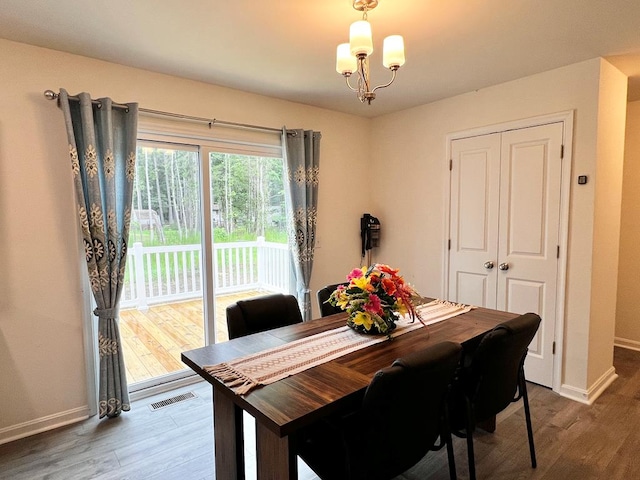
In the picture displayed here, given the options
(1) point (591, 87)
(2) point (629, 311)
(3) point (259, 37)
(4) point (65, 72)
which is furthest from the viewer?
(2) point (629, 311)

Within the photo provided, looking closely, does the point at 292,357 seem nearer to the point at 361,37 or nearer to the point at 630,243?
the point at 361,37

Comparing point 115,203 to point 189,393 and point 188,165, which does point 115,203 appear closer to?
point 188,165

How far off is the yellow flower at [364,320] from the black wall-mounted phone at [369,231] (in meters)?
2.31

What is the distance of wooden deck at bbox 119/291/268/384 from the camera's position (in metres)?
3.03

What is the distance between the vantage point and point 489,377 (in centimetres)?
174

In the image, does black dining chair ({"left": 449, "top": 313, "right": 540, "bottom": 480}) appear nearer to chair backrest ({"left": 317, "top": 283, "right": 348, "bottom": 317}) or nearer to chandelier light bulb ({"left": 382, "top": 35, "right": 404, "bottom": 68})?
chair backrest ({"left": 317, "top": 283, "right": 348, "bottom": 317})

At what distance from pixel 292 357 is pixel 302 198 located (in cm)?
209

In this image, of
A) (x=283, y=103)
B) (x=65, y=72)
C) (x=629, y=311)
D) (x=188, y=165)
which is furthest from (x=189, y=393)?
(x=629, y=311)

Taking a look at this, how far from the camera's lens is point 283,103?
3.55 meters

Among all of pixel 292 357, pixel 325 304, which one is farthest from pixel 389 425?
pixel 325 304

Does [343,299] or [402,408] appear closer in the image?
[402,408]

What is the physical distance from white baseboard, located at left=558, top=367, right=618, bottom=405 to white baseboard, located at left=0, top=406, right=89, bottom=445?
140 inches

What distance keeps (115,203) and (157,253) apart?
0.60 meters

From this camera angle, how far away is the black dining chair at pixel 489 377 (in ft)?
5.54
